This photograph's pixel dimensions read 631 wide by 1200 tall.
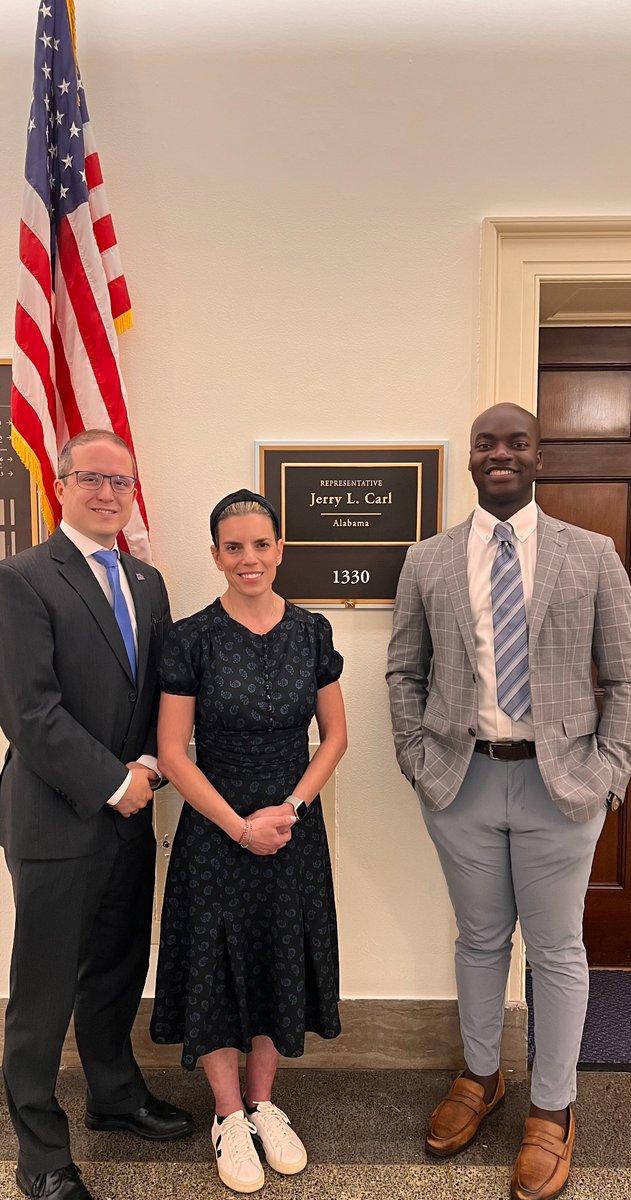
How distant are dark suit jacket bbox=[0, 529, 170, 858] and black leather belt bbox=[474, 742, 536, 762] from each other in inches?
34.4

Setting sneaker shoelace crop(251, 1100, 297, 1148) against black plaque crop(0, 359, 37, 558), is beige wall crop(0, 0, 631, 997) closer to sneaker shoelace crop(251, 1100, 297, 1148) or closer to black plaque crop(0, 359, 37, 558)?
black plaque crop(0, 359, 37, 558)

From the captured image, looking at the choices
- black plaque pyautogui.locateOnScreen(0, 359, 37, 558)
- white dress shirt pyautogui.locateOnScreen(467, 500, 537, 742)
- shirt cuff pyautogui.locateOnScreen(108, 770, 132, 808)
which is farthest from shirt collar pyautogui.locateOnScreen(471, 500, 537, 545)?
black plaque pyautogui.locateOnScreen(0, 359, 37, 558)

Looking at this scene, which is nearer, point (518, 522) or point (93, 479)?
point (93, 479)

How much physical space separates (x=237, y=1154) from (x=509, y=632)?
1455 mm

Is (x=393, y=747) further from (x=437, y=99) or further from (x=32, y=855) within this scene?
(x=437, y=99)

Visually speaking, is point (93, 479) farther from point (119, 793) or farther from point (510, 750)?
point (510, 750)

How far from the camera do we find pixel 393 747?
2352 mm

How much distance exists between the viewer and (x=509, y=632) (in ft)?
6.19

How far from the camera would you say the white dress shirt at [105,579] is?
1.77 metres

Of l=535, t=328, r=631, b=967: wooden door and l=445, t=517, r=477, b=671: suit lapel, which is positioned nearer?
l=445, t=517, r=477, b=671: suit lapel

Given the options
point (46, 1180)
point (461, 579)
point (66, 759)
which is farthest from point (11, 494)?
point (46, 1180)

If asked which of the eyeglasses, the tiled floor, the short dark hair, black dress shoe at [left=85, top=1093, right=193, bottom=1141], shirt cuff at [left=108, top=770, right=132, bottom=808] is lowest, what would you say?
the tiled floor

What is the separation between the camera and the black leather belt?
189cm

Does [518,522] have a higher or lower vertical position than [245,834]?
higher
